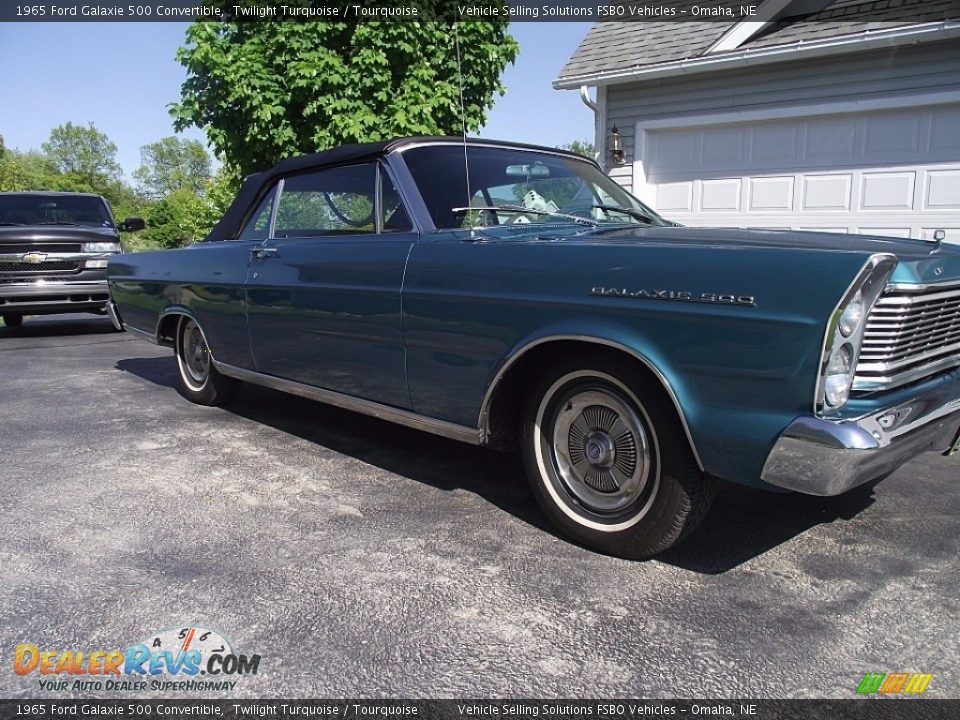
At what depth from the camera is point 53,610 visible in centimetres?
256

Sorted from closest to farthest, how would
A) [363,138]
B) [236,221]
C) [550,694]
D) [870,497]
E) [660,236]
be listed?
[550,694] < [660,236] < [870,497] < [236,221] < [363,138]

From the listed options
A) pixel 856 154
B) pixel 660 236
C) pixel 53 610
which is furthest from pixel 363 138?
pixel 53 610

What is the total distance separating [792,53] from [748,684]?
7.22 meters

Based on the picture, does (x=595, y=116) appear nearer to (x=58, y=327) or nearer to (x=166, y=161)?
(x=58, y=327)

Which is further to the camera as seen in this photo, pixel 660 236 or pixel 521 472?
pixel 521 472

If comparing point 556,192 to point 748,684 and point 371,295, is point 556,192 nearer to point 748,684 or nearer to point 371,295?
point 371,295

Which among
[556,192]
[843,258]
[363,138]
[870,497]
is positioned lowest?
[870,497]

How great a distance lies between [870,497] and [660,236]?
1.62 m

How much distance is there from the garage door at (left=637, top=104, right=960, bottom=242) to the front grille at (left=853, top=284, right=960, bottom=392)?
5265 millimetres

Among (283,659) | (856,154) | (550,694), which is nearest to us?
(550,694)

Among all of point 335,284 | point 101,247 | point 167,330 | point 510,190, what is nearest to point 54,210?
point 101,247

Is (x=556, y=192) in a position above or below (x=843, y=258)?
above

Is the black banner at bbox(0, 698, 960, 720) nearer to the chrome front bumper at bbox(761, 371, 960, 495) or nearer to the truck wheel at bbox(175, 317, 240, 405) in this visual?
the chrome front bumper at bbox(761, 371, 960, 495)

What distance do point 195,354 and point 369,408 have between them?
229 centimetres
